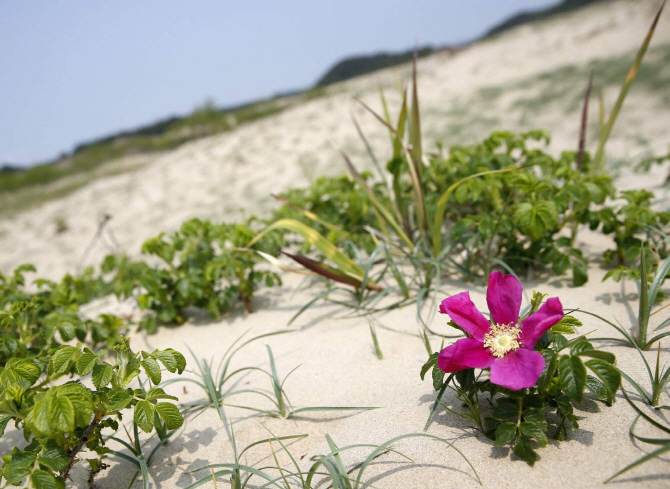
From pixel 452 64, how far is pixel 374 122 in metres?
3.43

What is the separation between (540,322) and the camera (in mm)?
1086

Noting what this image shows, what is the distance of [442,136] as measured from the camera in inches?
248

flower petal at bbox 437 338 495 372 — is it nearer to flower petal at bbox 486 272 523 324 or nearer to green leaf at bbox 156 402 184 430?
flower petal at bbox 486 272 523 324

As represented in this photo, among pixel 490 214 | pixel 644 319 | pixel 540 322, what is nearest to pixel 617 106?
pixel 490 214

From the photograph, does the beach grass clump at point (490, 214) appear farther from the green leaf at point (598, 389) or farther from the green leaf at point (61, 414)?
the green leaf at point (61, 414)

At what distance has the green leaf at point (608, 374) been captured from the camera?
983 millimetres

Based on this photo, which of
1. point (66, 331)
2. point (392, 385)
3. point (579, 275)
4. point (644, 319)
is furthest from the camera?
point (579, 275)

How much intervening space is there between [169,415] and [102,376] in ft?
0.70

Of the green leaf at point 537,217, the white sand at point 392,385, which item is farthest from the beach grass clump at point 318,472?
the green leaf at point 537,217

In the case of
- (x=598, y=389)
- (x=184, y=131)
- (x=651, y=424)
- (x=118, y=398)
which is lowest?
(x=651, y=424)

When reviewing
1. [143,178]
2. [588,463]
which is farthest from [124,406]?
[143,178]

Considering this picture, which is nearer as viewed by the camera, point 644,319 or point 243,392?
point 644,319

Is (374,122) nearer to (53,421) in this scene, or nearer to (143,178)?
(143,178)

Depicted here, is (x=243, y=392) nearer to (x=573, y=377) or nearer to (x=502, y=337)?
(x=502, y=337)
